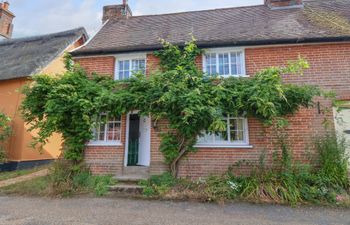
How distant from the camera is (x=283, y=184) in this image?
237 inches

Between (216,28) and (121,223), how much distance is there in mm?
8690

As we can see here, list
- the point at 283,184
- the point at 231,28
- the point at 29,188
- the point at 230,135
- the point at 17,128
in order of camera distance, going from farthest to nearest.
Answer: the point at 17,128 → the point at 231,28 → the point at 230,135 → the point at 29,188 → the point at 283,184

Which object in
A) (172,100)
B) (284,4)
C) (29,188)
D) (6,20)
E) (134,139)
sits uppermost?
(6,20)

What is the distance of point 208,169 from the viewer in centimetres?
733

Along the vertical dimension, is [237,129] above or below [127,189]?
above

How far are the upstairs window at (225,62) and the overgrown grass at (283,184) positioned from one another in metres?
3.23

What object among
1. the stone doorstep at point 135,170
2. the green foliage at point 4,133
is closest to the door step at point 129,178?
the stone doorstep at point 135,170

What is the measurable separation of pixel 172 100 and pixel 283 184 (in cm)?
401

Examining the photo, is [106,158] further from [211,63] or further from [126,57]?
[211,63]

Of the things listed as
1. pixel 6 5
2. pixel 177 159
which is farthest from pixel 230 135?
pixel 6 5

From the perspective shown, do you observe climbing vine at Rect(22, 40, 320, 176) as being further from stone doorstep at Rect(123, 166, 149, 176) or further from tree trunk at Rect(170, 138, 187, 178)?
stone doorstep at Rect(123, 166, 149, 176)

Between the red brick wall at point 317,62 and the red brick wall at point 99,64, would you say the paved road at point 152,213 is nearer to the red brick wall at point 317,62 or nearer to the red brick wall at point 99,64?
the red brick wall at point 317,62

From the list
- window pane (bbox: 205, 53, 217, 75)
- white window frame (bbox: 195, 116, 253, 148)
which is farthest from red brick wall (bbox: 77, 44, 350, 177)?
window pane (bbox: 205, 53, 217, 75)

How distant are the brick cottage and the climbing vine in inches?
23.9
